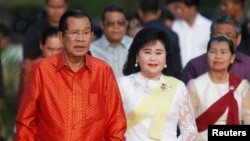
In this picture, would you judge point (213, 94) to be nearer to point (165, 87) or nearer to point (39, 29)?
point (165, 87)

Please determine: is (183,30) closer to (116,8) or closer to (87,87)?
(116,8)

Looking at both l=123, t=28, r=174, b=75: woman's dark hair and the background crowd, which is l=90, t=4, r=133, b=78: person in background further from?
l=123, t=28, r=174, b=75: woman's dark hair

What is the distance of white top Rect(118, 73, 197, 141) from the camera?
28.4ft

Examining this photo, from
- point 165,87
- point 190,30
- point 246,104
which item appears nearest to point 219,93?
point 246,104

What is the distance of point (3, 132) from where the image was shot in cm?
1359

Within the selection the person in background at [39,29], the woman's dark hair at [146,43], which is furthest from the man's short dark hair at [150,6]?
the woman's dark hair at [146,43]

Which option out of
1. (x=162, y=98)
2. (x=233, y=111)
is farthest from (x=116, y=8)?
(x=162, y=98)

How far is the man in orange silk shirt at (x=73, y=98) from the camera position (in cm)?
802

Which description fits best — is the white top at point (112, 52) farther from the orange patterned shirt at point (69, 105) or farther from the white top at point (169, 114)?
the orange patterned shirt at point (69, 105)

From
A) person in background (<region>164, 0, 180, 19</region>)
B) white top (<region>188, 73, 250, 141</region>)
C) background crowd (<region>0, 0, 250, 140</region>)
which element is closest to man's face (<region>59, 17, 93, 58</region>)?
background crowd (<region>0, 0, 250, 140</region>)

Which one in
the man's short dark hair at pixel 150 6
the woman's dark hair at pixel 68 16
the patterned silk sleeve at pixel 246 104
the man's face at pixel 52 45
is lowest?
the patterned silk sleeve at pixel 246 104

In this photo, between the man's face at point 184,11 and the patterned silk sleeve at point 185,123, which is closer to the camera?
the patterned silk sleeve at point 185,123

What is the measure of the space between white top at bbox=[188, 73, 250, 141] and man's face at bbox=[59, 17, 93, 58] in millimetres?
1941

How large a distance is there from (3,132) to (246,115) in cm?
456
